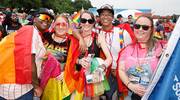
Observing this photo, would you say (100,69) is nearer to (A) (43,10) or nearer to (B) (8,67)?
(B) (8,67)

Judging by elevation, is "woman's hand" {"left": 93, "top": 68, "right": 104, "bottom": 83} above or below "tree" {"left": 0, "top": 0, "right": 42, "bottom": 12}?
below

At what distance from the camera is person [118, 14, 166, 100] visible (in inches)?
79.7

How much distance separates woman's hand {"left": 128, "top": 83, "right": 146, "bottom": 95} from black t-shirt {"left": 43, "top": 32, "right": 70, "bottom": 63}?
4.00 feet

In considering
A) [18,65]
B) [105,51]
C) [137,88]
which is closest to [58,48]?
[105,51]

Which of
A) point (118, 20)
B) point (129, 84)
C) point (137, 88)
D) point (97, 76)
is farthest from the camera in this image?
point (118, 20)

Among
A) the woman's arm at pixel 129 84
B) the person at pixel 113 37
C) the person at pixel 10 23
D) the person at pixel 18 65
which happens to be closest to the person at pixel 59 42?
the person at pixel 113 37

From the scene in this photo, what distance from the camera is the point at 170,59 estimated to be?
70.7 inches

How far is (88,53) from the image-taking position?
103 inches

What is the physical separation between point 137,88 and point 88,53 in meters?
1.01

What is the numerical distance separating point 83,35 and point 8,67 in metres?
1.45

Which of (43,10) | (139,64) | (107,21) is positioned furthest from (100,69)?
(43,10)

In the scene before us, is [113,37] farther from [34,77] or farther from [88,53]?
[34,77]

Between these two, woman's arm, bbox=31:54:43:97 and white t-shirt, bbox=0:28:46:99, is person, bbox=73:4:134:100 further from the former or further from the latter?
woman's arm, bbox=31:54:43:97

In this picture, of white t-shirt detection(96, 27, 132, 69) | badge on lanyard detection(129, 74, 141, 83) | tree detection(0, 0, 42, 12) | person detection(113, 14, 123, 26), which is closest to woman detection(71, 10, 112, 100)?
white t-shirt detection(96, 27, 132, 69)
